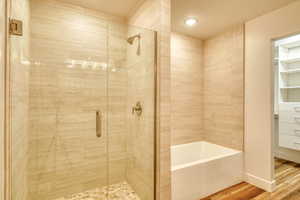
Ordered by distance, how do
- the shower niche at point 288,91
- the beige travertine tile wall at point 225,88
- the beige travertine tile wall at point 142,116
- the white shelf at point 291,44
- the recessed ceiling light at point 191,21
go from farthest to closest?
the white shelf at point 291,44, the shower niche at point 288,91, the beige travertine tile wall at point 225,88, the recessed ceiling light at point 191,21, the beige travertine tile wall at point 142,116

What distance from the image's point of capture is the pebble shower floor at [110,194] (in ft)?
6.31

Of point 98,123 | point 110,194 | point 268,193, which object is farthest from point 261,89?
point 110,194

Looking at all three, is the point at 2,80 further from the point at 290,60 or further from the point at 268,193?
the point at 290,60

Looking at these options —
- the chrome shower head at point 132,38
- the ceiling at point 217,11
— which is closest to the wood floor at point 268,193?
the chrome shower head at point 132,38

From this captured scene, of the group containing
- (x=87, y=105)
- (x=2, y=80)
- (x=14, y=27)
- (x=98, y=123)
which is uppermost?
(x=14, y=27)

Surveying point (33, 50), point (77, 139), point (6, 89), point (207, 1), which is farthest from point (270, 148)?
point (33, 50)

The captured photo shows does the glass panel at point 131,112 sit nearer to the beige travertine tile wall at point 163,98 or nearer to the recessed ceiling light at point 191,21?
the beige travertine tile wall at point 163,98

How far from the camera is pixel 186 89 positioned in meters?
2.81

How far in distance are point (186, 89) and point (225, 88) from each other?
66cm

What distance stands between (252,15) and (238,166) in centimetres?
222

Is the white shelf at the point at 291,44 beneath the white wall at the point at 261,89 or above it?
above

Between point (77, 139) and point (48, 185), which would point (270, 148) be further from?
point (48, 185)

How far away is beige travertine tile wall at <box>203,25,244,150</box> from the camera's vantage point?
2.42m

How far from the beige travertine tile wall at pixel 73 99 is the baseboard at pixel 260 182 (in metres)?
1.88
